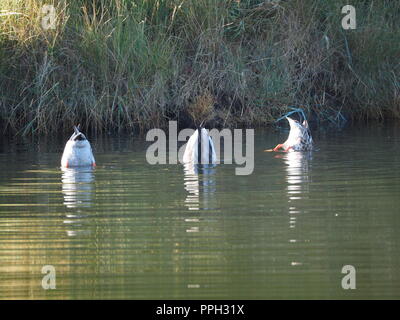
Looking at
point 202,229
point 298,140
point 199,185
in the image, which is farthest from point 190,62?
point 202,229

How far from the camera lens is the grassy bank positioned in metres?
13.7

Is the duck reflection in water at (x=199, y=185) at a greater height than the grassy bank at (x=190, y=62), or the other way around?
the grassy bank at (x=190, y=62)

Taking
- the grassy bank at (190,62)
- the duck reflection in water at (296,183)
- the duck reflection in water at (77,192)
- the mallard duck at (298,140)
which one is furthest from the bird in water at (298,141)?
the grassy bank at (190,62)

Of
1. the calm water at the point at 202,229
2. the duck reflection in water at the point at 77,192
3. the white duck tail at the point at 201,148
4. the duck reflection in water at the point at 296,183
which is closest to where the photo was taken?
the calm water at the point at 202,229

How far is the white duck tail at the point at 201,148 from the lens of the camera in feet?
33.9

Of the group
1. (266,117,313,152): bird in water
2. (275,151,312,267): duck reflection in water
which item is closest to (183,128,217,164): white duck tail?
(275,151,312,267): duck reflection in water

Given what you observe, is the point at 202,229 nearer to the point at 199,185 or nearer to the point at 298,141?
the point at 199,185

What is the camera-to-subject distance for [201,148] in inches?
408

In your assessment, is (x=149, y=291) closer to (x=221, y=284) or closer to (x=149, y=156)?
(x=221, y=284)

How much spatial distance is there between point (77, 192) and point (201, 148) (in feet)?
6.55

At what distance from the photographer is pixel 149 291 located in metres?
5.57

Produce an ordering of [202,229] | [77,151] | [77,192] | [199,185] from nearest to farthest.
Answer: [202,229], [77,192], [199,185], [77,151]

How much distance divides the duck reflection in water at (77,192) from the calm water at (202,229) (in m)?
0.01

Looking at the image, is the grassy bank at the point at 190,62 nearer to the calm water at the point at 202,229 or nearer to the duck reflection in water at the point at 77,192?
the calm water at the point at 202,229
